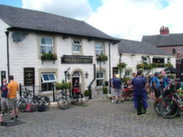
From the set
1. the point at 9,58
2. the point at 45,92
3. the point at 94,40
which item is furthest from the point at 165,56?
the point at 9,58

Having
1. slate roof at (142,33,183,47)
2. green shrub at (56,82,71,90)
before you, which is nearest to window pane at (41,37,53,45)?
green shrub at (56,82,71,90)

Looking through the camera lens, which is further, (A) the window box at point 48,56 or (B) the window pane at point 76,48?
(B) the window pane at point 76,48

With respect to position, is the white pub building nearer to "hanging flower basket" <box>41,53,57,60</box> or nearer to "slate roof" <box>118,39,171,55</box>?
"hanging flower basket" <box>41,53,57,60</box>

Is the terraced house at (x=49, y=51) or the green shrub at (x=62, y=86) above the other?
the terraced house at (x=49, y=51)

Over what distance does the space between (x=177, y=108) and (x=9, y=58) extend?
30.3 ft

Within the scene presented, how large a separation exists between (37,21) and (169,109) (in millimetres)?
10706

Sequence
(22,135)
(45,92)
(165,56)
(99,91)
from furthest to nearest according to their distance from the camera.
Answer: (165,56)
(99,91)
(45,92)
(22,135)

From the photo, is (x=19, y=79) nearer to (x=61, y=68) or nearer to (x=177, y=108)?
(x=61, y=68)

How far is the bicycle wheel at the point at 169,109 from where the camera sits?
777 centimetres

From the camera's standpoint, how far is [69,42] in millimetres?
15367

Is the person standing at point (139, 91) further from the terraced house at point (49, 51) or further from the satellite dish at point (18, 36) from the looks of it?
the satellite dish at point (18, 36)

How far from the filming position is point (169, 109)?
7.90m

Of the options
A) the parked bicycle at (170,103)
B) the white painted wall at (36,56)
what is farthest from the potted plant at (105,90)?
the parked bicycle at (170,103)

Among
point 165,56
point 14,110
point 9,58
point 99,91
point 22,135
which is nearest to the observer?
point 22,135
